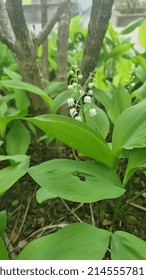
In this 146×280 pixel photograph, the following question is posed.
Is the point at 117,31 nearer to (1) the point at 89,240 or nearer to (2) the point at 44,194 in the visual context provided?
(2) the point at 44,194

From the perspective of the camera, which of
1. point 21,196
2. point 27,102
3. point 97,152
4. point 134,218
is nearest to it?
point 97,152

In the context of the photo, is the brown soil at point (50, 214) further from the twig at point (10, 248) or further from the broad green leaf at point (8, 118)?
the broad green leaf at point (8, 118)

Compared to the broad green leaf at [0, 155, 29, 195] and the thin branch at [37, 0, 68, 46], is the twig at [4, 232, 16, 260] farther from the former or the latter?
the thin branch at [37, 0, 68, 46]

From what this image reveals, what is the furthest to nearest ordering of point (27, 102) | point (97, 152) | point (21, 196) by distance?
point (27, 102), point (21, 196), point (97, 152)

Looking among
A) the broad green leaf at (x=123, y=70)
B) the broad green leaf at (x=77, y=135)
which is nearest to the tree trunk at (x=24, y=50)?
the broad green leaf at (x=123, y=70)

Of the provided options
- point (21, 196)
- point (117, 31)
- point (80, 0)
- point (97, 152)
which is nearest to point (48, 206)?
point (21, 196)

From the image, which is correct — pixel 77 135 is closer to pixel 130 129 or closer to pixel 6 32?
pixel 130 129

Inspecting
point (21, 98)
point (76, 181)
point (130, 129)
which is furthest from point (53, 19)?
point (76, 181)
